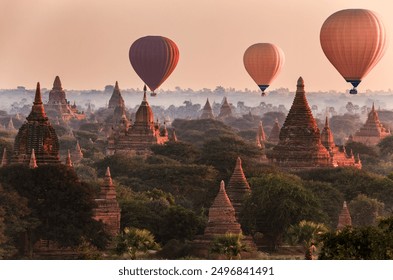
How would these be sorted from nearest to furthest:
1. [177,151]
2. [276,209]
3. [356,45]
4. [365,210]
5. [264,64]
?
1. [276,209]
2. [365,210]
3. [356,45]
4. [177,151]
5. [264,64]

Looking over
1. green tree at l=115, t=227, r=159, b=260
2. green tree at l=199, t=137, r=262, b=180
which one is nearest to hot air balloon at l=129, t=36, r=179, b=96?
green tree at l=199, t=137, r=262, b=180

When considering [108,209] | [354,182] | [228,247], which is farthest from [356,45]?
[228,247]

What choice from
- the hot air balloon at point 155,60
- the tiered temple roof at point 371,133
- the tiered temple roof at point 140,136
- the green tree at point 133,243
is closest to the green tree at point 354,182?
the hot air balloon at point 155,60

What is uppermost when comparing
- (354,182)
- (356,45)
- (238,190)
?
(356,45)

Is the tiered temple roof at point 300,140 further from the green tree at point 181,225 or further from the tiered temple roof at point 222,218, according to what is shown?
the tiered temple roof at point 222,218

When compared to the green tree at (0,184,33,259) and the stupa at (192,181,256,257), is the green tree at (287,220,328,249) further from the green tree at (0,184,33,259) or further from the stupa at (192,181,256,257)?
the green tree at (0,184,33,259)

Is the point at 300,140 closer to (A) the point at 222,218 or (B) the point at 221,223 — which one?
(A) the point at 222,218
